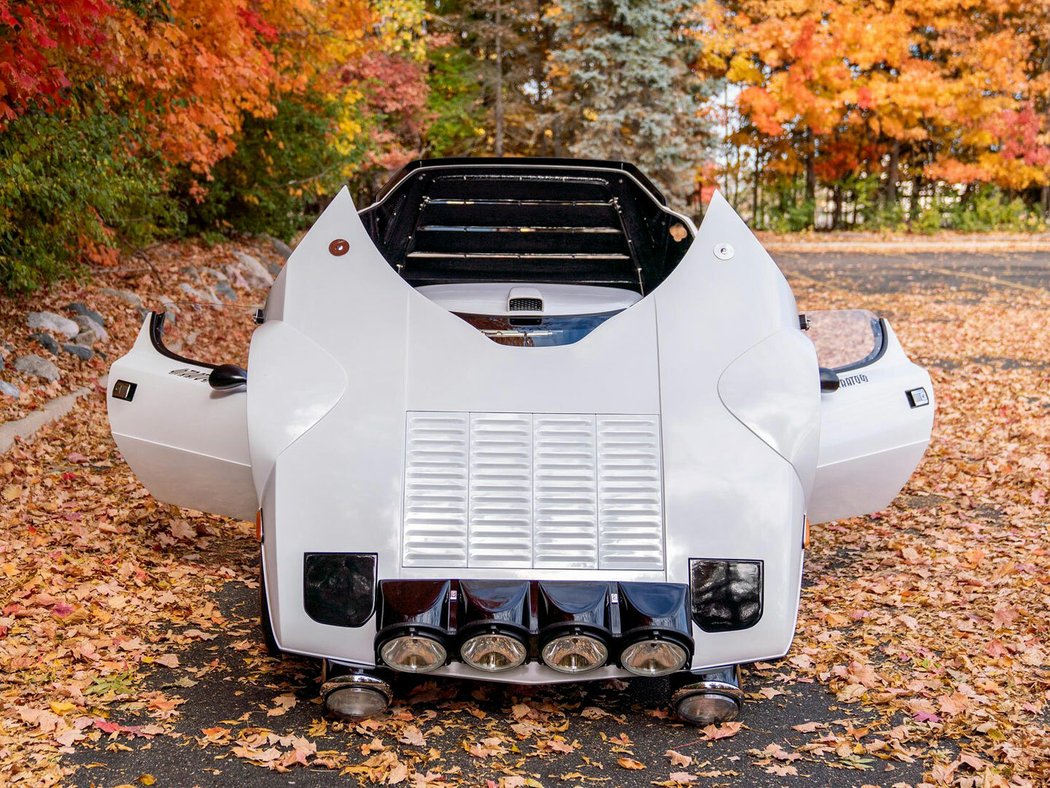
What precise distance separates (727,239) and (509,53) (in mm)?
35455

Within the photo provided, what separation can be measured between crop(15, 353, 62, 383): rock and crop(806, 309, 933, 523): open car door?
6109mm

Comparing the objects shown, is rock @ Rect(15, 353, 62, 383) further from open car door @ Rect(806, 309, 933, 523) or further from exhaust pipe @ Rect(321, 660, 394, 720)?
open car door @ Rect(806, 309, 933, 523)

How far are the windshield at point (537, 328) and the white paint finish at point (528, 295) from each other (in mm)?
33

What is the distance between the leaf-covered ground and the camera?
349cm

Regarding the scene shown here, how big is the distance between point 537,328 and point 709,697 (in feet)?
4.71

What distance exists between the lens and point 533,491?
3795mm

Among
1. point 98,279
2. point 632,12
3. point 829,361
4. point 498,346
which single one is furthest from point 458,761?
point 632,12

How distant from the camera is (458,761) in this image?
3525 mm

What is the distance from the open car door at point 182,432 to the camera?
169 inches

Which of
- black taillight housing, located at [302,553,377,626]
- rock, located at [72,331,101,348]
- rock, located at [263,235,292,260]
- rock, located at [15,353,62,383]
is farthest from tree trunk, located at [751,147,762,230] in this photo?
black taillight housing, located at [302,553,377,626]

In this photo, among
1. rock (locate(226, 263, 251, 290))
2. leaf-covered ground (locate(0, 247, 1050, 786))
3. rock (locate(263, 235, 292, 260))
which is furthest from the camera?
rock (locate(263, 235, 292, 260))

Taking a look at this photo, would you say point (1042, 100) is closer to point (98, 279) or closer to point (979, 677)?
point (98, 279)

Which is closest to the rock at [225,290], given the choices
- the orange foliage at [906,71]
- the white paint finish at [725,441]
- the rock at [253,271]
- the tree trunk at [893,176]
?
the rock at [253,271]

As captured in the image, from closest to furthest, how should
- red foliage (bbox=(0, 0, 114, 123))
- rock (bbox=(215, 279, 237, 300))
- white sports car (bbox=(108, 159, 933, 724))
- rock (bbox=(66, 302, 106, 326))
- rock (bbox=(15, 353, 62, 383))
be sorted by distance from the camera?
white sports car (bbox=(108, 159, 933, 724)), red foliage (bbox=(0, 0, 114, 123)), rock (bbox=(15, 353, 62, 383)), rock (bbox=(66, 302, 106, 326)), rock (bbox=(215, 279, 237, 300))
